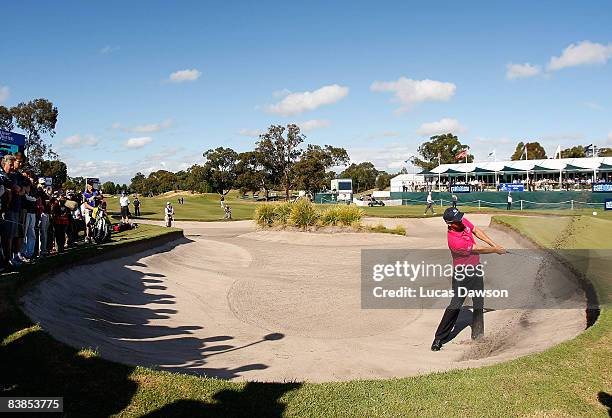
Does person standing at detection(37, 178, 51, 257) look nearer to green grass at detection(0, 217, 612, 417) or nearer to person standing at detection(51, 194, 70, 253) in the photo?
person standing at detection(51, 194, 70, 253)

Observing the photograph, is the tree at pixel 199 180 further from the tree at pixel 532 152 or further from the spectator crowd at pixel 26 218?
the spectator crowd at pixel 26 218

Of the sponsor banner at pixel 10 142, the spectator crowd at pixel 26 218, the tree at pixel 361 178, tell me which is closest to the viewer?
the spectator crowd at pixel 26 218

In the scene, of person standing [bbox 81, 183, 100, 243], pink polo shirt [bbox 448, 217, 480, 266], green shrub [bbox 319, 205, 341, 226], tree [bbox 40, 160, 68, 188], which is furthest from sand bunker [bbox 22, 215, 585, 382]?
tree [bbox 40, 160, 68, 188]

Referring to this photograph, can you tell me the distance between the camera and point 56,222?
13.6m

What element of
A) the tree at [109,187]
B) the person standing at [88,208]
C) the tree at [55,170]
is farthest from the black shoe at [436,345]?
the tree at [109,187]

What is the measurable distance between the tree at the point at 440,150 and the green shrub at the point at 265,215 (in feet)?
329

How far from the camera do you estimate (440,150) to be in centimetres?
12838

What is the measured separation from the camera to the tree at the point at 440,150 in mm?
127625

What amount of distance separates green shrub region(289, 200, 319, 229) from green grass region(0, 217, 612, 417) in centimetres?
2320

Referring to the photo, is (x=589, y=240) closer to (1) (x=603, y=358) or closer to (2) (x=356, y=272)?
(2) (x=356, y=272)

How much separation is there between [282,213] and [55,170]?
59.3m

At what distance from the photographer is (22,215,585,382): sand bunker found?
769 cm

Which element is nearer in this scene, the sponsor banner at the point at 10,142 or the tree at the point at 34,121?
the sponsor banner at the point at 10,142

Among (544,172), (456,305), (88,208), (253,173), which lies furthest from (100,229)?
(253,173)
